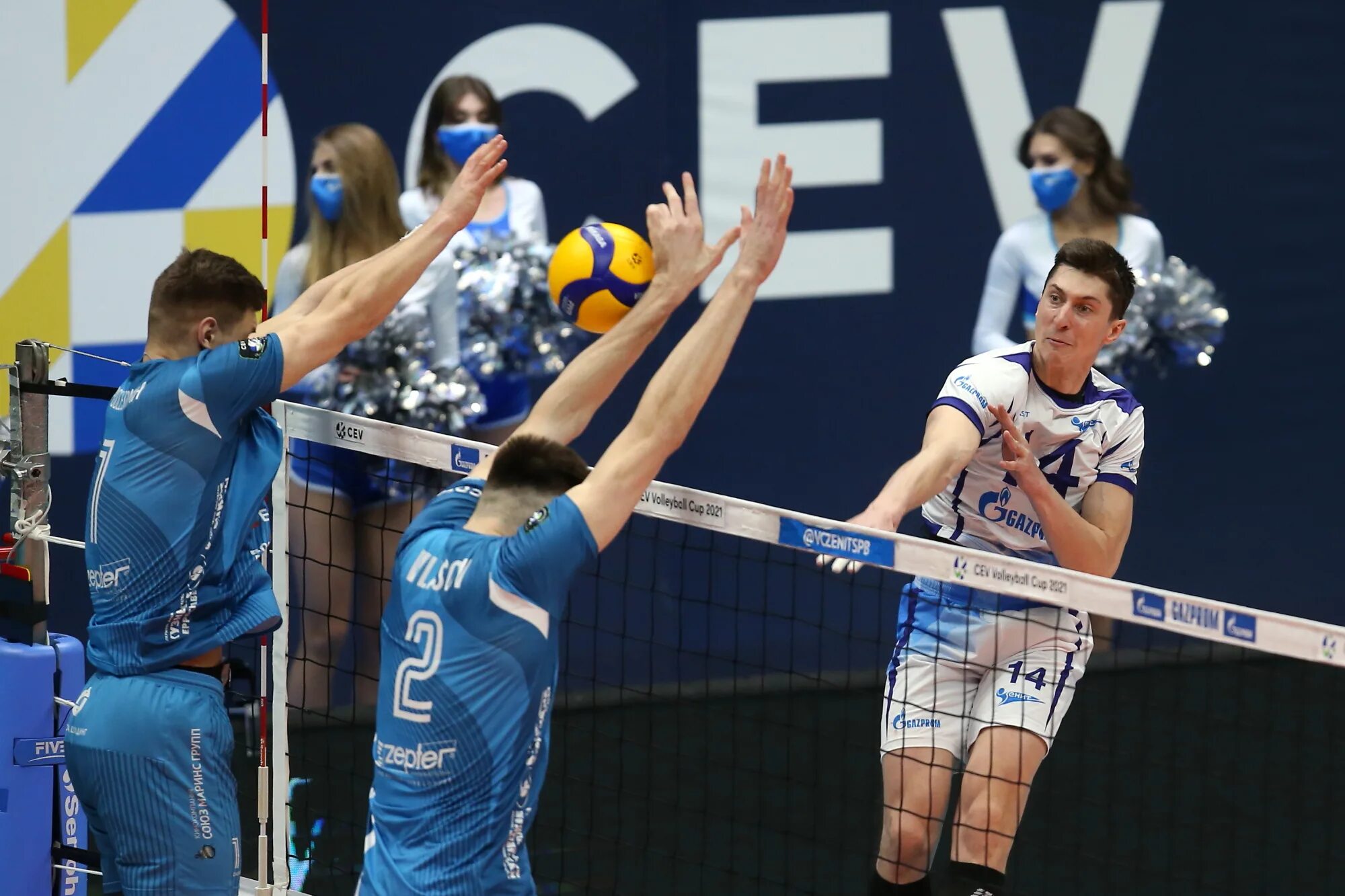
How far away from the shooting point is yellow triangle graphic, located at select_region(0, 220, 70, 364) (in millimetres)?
8078

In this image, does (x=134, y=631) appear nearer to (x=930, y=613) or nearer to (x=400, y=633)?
(x=400, y=633)

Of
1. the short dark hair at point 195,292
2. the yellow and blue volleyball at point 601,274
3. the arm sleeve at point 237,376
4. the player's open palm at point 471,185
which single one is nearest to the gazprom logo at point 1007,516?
the yellow and blue volleyball at point 601,274

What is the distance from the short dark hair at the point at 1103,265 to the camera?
542 centimetres

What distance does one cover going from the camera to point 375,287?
4.70 meters

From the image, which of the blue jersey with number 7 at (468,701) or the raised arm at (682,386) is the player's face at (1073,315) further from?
the blue jersey with number 7 at (468,701)

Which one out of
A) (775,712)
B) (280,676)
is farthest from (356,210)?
(775,712)

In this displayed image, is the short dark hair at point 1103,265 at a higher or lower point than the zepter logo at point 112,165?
lower

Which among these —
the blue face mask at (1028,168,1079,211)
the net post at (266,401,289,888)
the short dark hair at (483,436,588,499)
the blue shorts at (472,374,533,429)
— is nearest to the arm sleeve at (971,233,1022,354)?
the blue face mask at (1028,168,1079,211)

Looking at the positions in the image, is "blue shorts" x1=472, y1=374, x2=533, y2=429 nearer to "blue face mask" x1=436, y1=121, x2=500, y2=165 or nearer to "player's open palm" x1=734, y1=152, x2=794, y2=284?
"blue face mask" x1=436, y1=121, x2=500, y2=165

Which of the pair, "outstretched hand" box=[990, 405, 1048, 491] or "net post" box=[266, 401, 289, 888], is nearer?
"outstretched hand" box=[990, 405, 1048, 491]

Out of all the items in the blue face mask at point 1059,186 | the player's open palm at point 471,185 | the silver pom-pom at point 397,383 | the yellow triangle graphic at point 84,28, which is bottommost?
the silver pom-pom at point 397,383

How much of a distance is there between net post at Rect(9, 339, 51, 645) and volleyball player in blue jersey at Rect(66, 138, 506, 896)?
67 cm

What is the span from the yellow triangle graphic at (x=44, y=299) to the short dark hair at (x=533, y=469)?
4.72m

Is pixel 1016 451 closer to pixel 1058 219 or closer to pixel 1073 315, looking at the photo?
pixel 1073 315
